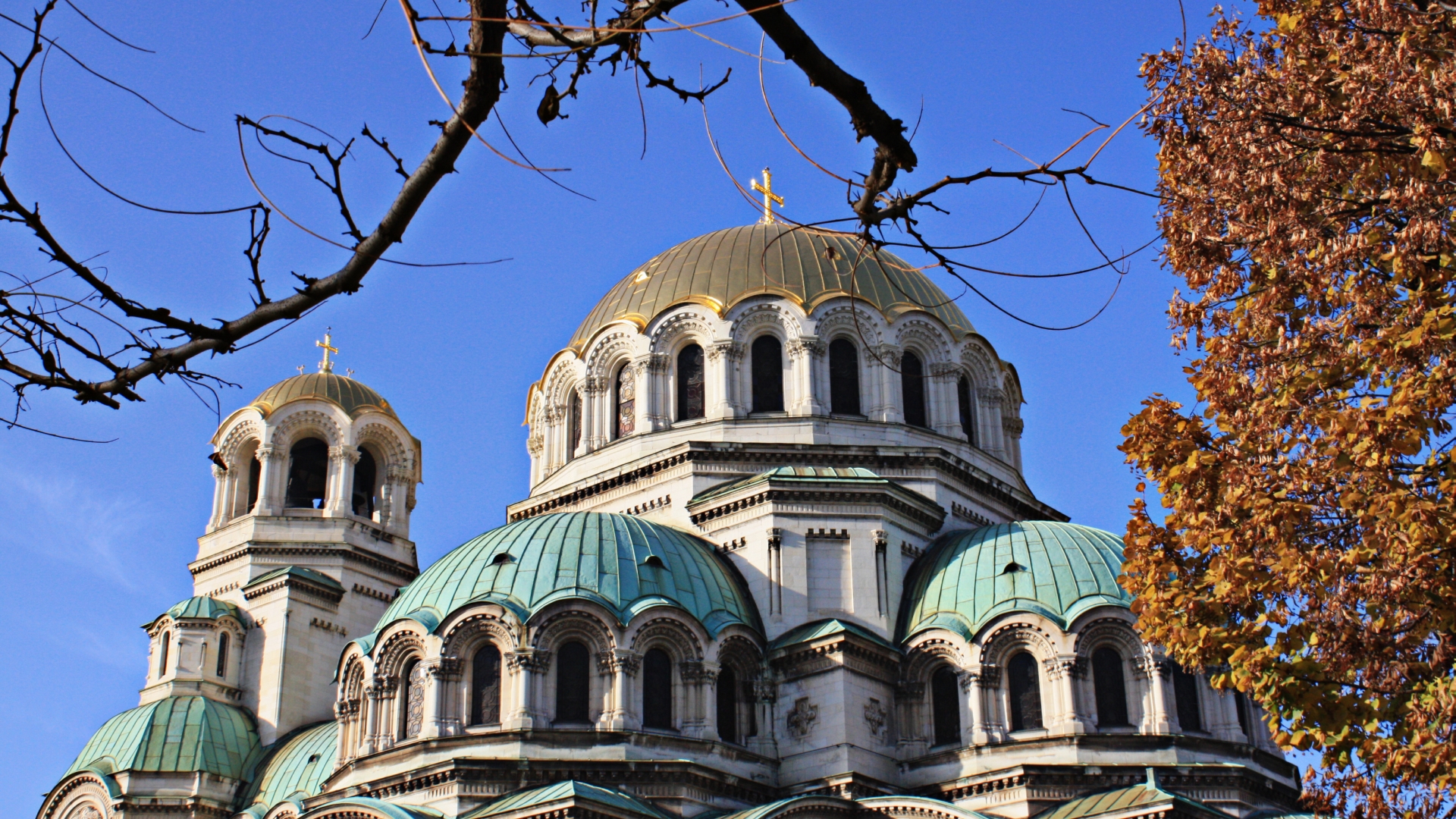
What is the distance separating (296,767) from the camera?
27.3 meters

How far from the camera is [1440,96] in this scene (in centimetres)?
905

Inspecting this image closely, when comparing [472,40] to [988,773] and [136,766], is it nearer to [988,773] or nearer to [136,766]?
[988,773]

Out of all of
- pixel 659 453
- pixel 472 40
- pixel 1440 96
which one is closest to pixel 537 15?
pixel 472 40

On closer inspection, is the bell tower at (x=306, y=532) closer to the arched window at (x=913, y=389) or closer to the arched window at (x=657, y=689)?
the arched window at (x=657, y=689)

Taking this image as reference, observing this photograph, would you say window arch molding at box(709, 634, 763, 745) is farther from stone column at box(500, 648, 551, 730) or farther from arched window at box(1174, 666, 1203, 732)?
arched window at box(1174, 666, 1203, 732)

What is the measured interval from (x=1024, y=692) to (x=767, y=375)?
7.83m

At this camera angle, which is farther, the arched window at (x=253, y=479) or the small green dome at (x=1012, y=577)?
the arched window at (x=253, y=479)

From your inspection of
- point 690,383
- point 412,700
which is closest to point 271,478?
point 690,383

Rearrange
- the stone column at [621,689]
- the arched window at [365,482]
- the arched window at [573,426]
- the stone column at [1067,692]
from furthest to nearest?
the arched window at [365,482] < the arched window at [573,426] < the stone column at [1067,692] < the stone column at [621,689]

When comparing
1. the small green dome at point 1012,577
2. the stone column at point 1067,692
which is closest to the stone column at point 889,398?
the small green dome at point 1012,577

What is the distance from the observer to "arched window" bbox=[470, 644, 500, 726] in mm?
22766

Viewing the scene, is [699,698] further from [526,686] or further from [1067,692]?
[1067,692]

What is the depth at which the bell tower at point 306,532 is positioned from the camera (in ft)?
99.0

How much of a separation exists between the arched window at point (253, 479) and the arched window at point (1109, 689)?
18054 mm
